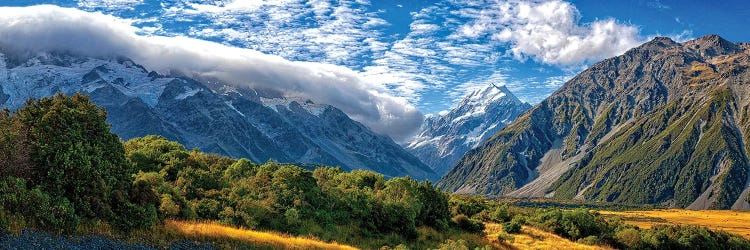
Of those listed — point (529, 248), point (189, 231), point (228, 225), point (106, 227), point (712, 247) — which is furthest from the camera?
point (712, 247)

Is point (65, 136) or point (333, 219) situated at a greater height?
point (65, 136)

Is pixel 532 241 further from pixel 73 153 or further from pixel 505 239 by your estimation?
pixel 73 153

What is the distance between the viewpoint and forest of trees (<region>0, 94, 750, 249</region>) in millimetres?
25688

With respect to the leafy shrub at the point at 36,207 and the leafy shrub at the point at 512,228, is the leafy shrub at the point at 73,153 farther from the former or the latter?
the leafy shrub at the point at 512,228

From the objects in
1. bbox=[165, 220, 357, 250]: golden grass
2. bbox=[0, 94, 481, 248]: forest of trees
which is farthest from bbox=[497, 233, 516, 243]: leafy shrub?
bbox=[165, 220, 357, 250]: golden grass

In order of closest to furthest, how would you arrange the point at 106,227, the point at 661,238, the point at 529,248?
the point at 106,227, the point at 529,248, the point at 661,238

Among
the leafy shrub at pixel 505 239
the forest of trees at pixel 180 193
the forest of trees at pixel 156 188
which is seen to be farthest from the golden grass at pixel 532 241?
the forest of trees at pixel 156 188

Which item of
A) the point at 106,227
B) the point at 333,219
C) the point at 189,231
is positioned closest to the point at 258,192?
the point at 333,219

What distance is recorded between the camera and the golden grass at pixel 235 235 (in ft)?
102

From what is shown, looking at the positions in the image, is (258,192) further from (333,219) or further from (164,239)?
(164,239)

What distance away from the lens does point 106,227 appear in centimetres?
2686

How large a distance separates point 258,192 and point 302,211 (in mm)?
3811

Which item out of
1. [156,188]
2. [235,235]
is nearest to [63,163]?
[235,235]

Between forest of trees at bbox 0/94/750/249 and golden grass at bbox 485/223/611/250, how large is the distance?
1472 mm
